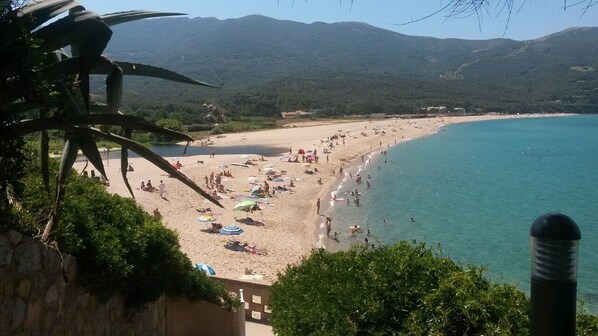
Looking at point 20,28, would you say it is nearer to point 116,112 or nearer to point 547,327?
point 116,112

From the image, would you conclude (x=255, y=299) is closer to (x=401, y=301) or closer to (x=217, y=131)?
(x=401, y=301)

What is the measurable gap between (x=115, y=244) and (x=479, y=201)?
→ 1203 inches

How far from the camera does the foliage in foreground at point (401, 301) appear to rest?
439 centimetres

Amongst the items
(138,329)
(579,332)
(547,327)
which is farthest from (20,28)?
(579,332)

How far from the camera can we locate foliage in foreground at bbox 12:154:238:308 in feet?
14.2

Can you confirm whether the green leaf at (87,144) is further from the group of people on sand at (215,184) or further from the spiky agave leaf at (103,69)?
the group of people on sand at (215,184)

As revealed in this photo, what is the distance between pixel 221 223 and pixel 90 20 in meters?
20.8

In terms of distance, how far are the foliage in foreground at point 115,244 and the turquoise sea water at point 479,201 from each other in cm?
480

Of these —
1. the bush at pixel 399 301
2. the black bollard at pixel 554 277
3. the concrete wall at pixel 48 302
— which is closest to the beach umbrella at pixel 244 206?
the concrete wall at pixel 48 302

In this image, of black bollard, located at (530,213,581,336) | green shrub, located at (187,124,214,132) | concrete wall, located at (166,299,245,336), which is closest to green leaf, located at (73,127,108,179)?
black bollard, located at (530,213,581,336)

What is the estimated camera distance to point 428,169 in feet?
145

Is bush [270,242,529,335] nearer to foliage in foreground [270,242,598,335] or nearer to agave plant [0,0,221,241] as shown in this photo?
foliage in foreground [270,242,598,335]

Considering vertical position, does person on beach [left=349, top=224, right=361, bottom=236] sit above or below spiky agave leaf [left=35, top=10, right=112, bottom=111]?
below

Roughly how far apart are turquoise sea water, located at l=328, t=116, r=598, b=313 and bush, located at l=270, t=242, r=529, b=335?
344cm
